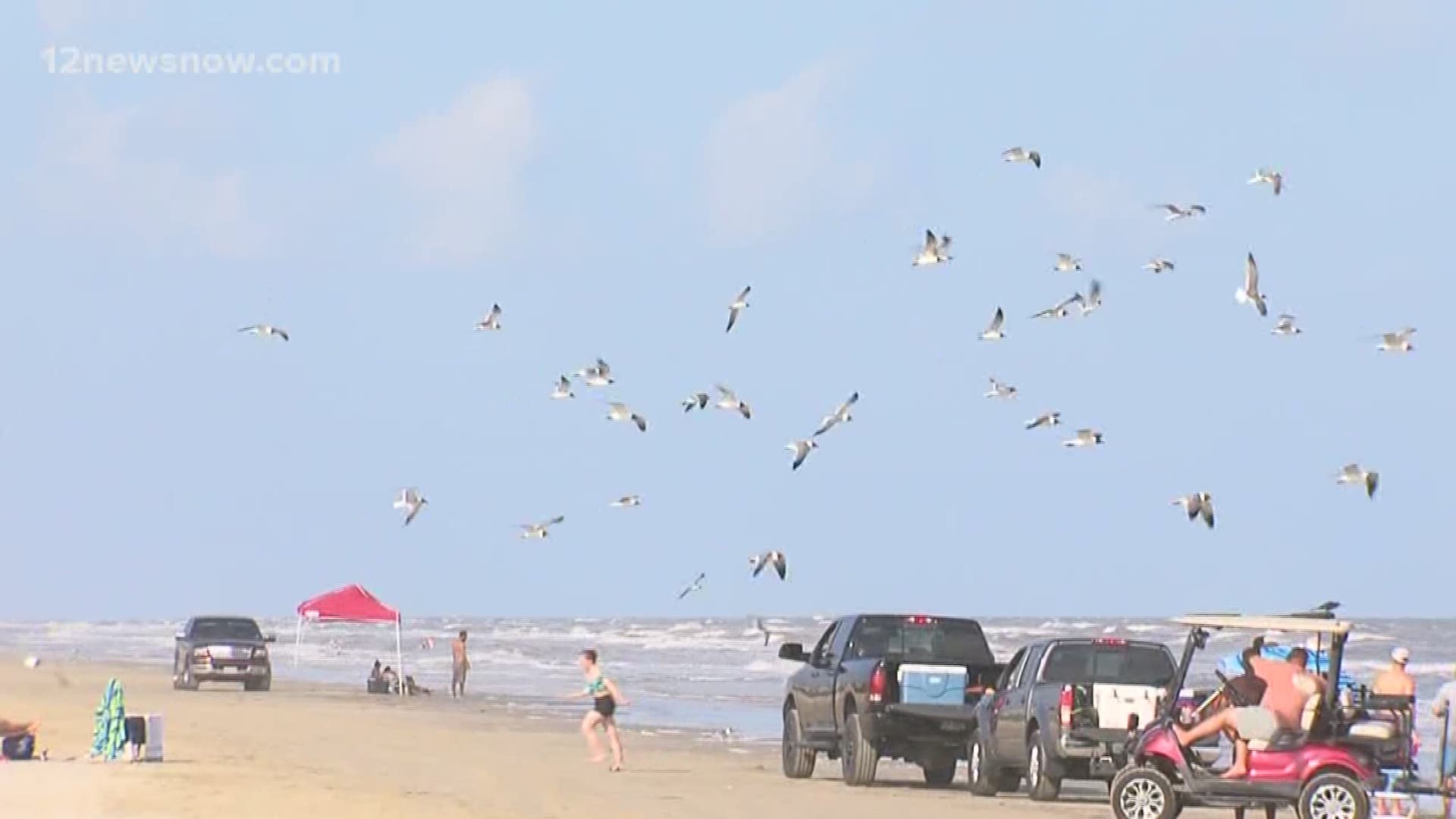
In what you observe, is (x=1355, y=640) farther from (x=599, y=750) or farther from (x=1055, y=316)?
(x=599, y=750)

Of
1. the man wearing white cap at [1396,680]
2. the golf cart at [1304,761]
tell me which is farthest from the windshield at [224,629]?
the golf cart at [1304,761]

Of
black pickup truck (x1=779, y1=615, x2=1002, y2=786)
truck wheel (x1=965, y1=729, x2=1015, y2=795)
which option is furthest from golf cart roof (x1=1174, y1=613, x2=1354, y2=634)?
black pickup truck (x1=779, y1=615, x2=1002, y2=786)

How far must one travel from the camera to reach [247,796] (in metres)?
21.6

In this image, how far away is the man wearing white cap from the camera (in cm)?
2050

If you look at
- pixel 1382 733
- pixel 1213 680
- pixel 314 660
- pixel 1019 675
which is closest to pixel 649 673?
pixel 314 660

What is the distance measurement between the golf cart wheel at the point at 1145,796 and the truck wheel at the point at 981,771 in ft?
16.5

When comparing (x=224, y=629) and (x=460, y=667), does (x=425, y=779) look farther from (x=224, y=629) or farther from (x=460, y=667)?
(x=224, y=629)

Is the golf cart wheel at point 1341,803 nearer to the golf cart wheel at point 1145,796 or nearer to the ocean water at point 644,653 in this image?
the golf cart wheel at point 1145,796

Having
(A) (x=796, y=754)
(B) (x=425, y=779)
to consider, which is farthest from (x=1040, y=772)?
(B) (x=425, y=779)

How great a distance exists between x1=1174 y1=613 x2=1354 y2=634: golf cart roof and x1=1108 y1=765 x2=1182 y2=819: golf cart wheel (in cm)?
124

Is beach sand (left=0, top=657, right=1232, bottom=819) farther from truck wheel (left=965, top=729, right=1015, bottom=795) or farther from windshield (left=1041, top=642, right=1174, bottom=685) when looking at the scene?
windshield (left=1041, top=642, right=1174, bottom=685)

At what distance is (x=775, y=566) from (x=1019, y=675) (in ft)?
37.7

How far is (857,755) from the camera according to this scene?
25.5 m

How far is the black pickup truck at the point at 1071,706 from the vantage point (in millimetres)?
22312
